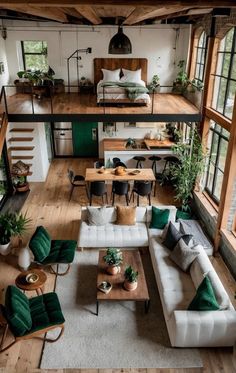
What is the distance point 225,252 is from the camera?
6.86 metres

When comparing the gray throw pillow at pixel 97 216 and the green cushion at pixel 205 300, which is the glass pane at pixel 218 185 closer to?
the gray throw pillow at pixel 97 216

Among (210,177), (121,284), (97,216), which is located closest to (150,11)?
(121,284)

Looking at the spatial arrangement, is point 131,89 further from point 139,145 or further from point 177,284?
point 177,284

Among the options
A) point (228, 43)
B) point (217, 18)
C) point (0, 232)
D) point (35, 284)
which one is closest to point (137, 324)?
point (35, 284)

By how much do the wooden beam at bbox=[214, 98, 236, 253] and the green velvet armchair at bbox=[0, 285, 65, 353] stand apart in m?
3.75

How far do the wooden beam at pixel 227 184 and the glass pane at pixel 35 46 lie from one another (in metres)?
7.78

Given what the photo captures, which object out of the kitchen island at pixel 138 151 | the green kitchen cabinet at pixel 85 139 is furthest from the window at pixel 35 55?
the kitchen island at pixel 138 151

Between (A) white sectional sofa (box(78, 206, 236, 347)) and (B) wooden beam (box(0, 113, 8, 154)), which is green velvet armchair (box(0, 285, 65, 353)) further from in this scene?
(B) wooden beam (box(0, 113, 8, 154))

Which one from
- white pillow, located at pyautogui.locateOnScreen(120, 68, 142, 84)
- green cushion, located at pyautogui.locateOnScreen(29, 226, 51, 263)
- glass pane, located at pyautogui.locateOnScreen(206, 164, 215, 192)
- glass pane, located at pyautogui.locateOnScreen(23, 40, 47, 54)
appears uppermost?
glass pane, located at pyautogui.locateOnScreen(23, 40, 47, 54)

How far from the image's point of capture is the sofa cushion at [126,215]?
24.3 ft

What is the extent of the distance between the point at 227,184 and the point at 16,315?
15.0 ft

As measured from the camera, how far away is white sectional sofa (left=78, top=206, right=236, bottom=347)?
4762mm

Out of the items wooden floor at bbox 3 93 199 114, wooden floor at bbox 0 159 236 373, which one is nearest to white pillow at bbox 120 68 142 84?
wooden floor at bbox 3 93 199 114

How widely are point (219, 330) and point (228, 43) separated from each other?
5.92 m
